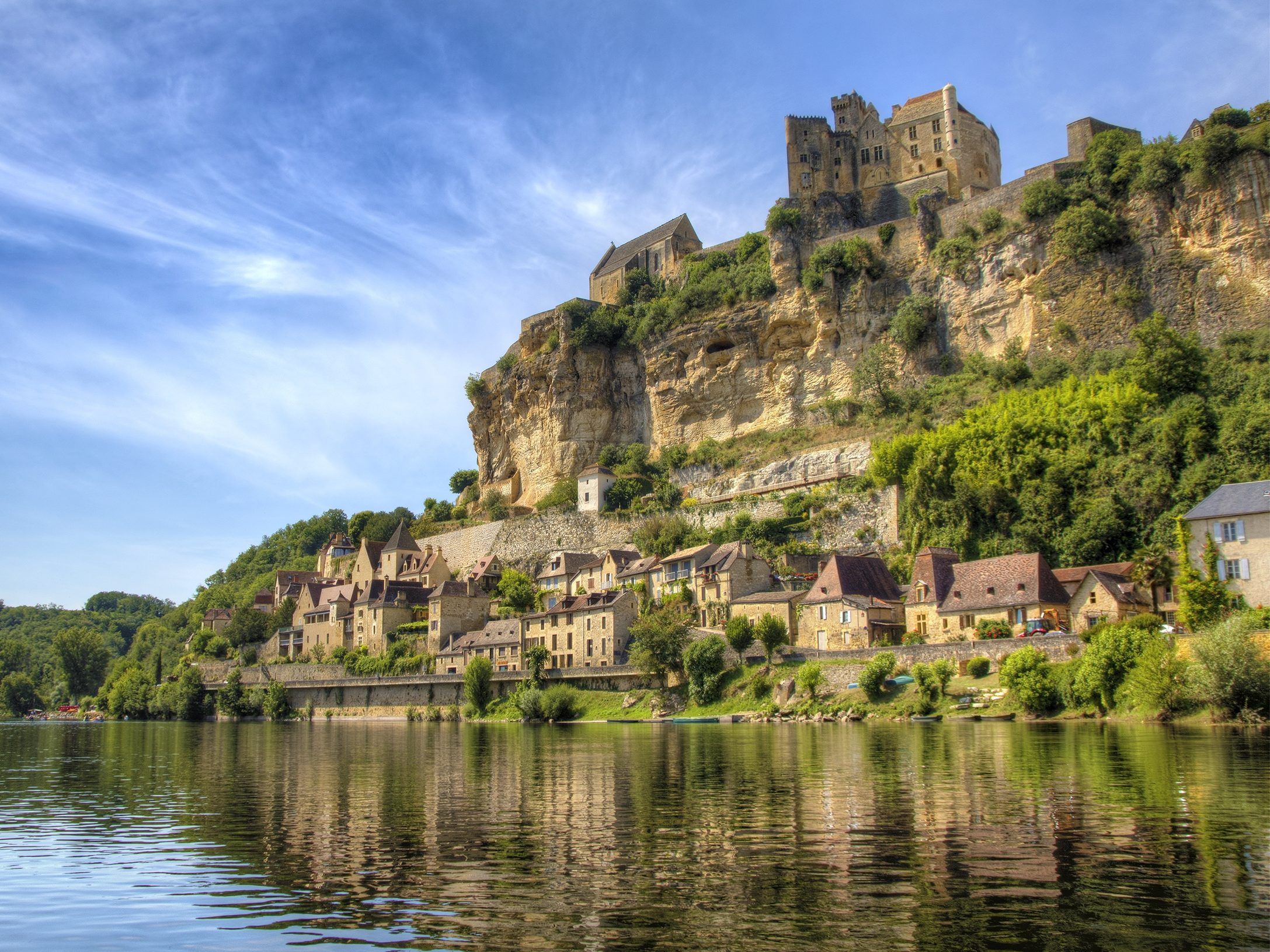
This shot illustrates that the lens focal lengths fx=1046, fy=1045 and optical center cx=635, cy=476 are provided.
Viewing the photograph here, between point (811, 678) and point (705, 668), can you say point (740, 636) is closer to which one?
point (705, 668)

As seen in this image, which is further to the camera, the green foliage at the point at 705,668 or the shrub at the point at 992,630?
the green foliage at the point at 705,668

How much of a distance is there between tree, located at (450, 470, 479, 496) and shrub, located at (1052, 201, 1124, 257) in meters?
58.7

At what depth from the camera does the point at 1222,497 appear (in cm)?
4006

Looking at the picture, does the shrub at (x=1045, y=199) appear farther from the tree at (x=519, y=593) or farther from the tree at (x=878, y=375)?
the tree at (x=519, y=593)

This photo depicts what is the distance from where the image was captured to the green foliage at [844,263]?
71.8 m

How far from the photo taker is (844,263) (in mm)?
72188

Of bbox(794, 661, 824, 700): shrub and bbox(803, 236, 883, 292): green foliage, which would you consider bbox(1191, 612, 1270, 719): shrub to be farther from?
bbox(803, 236, 883, 292): green foliage

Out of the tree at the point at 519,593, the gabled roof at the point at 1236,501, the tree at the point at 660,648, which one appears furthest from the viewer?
the tree at the point at 519,593

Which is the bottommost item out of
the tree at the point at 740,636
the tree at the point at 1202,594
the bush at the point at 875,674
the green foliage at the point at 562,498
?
the bush at the point at 875,674

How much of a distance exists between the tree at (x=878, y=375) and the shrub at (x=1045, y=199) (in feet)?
39.1

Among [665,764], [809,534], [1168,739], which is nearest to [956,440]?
[809,534]

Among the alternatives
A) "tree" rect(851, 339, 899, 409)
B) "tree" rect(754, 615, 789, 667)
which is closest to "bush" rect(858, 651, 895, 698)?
"tree" rect(754, 615, 789, 667)

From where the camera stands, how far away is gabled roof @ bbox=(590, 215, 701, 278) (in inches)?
3708

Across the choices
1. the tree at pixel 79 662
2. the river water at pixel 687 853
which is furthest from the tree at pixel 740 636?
the tree at pixel 79 662
